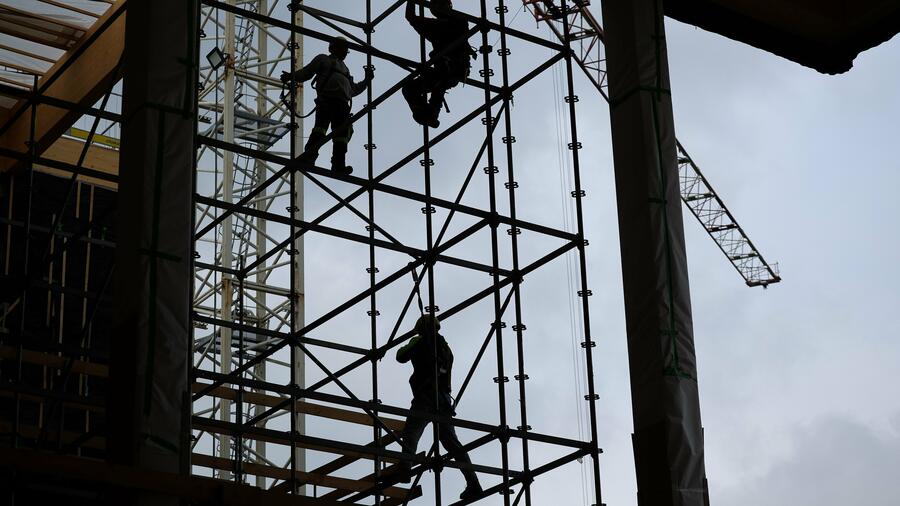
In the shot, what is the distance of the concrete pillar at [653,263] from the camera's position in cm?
1441

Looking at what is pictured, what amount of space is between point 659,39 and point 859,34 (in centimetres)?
277

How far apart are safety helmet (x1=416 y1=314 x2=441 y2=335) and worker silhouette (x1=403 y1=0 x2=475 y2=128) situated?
2.52 meters

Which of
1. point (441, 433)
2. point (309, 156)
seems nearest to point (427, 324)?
point (441, 433)

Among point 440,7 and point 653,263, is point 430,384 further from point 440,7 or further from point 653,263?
point 440,7

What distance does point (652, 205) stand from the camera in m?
15.4

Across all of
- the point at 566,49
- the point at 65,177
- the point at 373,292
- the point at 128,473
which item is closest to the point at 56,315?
the point at 65,177

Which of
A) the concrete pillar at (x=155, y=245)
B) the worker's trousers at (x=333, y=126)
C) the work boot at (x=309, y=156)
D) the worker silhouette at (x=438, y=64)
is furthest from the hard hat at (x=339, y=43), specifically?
the concrete pillar at (x=155, y=245)

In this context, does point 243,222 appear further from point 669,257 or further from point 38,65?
point 669,257

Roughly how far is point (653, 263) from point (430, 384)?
317 centimetres

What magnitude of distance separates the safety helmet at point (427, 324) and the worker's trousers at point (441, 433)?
2.54 feet

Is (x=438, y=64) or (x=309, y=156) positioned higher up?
(x=438, y=64)

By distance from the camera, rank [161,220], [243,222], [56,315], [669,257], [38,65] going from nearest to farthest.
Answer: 1. [161,220]
2. [669,257]
3. [56,315]
4. [38,65]
5. [243,222]

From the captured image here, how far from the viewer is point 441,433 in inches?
660

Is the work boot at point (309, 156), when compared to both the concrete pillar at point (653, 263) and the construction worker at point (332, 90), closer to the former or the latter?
the construction worker at point (332, 90)
